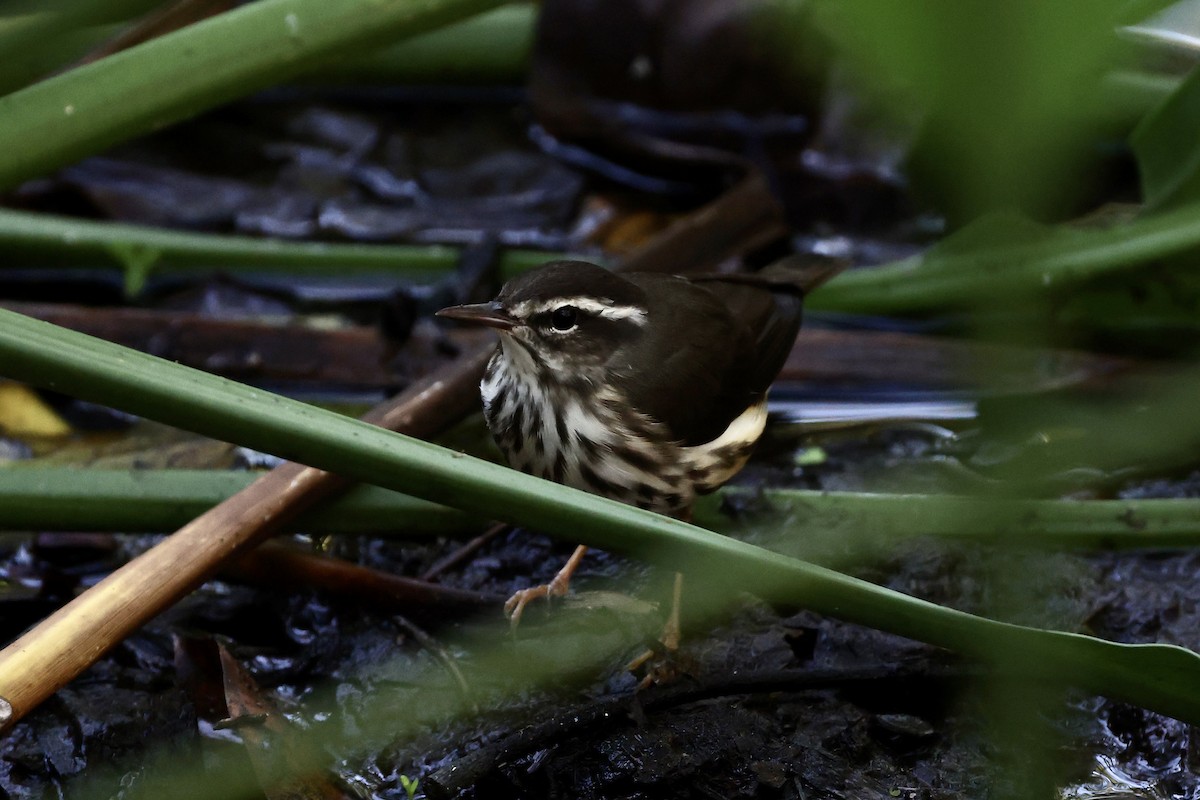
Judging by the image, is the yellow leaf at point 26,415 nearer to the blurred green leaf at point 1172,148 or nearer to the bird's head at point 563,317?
the bird's head at point 563,317

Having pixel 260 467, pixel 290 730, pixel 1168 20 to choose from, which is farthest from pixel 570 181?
pixel 1168 20

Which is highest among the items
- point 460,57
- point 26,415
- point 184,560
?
point 460,57

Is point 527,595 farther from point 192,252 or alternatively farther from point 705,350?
point 192,252

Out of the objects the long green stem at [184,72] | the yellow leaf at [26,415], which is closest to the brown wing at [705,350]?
the long green stem at [184,72]

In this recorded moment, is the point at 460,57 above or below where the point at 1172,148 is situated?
above

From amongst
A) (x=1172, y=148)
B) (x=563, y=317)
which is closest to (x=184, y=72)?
(x=563, y=317)

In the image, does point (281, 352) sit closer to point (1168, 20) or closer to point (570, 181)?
point (570, 181)

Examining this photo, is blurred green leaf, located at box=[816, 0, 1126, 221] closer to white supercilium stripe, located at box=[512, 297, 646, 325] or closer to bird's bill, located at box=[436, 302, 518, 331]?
bird's bill, located at box=[436, 302, 518, 331]
